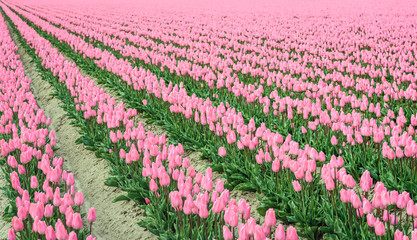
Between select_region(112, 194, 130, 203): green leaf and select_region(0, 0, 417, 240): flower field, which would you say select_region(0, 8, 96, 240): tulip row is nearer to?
select_region(0, 0, 417, 240): flower field

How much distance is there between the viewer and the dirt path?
438cm

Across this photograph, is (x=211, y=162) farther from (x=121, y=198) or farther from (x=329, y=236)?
(x=329, y=236)

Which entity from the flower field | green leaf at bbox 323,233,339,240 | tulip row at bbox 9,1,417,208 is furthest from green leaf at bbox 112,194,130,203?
tulip row at bbox 9,1,417,208

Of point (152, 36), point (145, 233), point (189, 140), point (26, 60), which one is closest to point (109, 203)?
point (145, 233)

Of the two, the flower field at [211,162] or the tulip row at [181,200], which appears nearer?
the tulip row at [181,200]

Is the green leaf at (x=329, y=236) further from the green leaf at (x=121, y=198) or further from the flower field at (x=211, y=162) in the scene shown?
the green leaf at (x=121, y=198)

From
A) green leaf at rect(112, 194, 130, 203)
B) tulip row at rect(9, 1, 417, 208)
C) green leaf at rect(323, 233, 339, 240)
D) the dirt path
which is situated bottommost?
the dirt path

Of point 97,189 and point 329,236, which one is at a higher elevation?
point 329,236

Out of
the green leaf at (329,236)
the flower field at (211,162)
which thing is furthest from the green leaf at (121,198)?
the green leaf at (329,236)

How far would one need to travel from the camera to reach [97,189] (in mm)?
5402

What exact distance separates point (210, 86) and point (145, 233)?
4.82 metres

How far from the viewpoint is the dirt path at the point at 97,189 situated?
438 centimetres

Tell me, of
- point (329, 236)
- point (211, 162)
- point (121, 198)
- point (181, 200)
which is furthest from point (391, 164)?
point (121, 198)

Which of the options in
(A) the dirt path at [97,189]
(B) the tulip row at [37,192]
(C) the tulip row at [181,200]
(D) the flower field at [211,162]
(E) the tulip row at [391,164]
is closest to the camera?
(C) the tulip row at [181,200]
